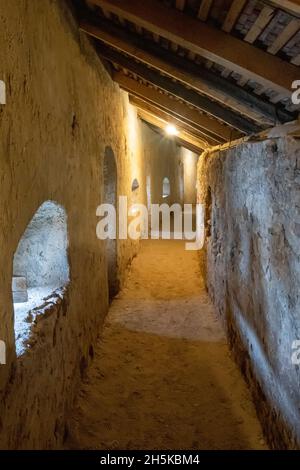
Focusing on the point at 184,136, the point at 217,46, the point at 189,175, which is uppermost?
the point at 189,175

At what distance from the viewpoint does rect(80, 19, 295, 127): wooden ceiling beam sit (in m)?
3.25

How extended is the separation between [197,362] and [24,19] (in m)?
3.55

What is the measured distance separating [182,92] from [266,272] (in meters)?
2.47

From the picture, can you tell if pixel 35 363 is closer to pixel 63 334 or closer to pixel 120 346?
pixel 63 334

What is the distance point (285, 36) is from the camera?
2340 millimetres

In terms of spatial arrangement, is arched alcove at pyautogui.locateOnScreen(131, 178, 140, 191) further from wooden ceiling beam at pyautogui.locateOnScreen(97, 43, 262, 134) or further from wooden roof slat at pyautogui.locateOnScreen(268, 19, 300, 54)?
wooden roof slat at pyautogui.locateOnScreen(268, 19, 300, 54)

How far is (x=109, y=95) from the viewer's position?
210 inches

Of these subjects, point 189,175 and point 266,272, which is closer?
point 266,272

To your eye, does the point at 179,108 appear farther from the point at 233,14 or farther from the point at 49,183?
the point at 49,183

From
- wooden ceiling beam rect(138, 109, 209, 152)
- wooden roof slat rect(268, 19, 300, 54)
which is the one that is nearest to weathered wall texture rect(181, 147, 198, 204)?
wooden ceiling beam rect(138, 109, 209, 152)

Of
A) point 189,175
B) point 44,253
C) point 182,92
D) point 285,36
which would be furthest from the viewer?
point 189,175

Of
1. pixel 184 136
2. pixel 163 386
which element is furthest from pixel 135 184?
pixel 163 386

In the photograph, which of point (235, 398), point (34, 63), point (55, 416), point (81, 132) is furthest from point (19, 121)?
point (235, 398)

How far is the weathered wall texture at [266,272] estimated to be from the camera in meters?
2.27
